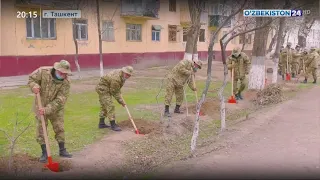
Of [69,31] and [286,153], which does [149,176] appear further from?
[69,31]

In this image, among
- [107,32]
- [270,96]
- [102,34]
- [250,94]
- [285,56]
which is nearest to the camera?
[270,96]

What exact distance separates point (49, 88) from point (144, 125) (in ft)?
9.43

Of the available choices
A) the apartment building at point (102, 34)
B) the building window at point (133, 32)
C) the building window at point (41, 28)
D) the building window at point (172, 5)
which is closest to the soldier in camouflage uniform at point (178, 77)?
the apartment building at point (102, 34)

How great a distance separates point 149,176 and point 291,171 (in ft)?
6.26

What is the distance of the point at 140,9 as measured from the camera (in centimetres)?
2566

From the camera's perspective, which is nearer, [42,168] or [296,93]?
[42,168]

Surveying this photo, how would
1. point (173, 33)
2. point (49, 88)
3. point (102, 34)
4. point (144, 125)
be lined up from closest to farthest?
point (49, 88) < point (144, 125) < point (102, 34) < point (173, 33)

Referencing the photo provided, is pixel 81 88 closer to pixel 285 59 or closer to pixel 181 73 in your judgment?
pixel 181 73

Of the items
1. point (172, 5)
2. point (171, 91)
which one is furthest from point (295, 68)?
point (172, 5)

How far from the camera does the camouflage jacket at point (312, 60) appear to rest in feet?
55.7

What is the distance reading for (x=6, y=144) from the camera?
253 inches

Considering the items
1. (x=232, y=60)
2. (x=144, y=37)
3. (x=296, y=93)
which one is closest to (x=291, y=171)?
(x=232, y=60)

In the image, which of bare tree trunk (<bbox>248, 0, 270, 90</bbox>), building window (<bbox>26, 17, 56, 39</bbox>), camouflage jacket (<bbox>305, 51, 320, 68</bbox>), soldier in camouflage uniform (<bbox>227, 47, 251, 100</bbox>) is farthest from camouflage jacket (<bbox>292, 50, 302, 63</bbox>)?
building window (<bbox>26, 17, 56, 39</bbox>)
